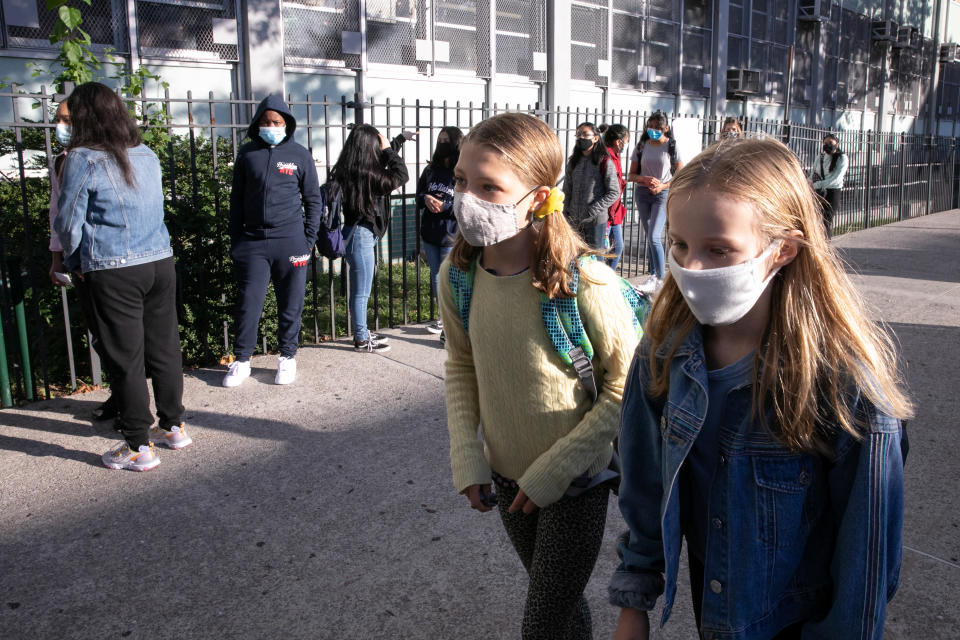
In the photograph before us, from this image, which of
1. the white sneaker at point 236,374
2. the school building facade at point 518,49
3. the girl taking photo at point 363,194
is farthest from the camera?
the school building facade at point 518,49

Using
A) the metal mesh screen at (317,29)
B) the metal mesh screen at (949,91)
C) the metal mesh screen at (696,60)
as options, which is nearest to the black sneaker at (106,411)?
the metal mesh screen at (317,29)

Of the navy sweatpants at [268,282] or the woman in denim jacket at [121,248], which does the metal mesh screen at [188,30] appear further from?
the woman in denim jacket at [121,248]

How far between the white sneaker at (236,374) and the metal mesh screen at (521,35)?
9.33 meters

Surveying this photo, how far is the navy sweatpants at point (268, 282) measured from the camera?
5.70 meters

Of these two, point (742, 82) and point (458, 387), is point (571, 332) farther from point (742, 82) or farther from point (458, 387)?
point (742, 82)

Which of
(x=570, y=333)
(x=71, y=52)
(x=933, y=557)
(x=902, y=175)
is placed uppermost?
(x=71, y=52)

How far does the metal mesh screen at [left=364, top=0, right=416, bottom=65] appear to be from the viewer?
38.5 ft

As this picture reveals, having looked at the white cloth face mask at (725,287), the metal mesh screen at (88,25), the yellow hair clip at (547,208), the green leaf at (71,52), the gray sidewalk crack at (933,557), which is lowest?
the gray sidewalk crack at (933,557)

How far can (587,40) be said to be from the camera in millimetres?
15477

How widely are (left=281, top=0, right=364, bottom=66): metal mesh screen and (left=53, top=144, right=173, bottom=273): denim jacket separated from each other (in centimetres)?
708

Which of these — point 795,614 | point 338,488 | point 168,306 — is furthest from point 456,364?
point 168,306

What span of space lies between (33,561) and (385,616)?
1576mm

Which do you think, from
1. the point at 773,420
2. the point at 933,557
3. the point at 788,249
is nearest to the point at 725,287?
the point at 788,249

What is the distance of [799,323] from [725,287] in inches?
6.1
